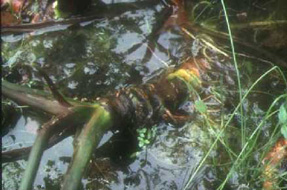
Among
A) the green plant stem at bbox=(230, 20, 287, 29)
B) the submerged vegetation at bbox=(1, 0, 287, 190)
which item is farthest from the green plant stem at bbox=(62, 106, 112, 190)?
the green plant stem at bbox=(230, 20, 287, 29)

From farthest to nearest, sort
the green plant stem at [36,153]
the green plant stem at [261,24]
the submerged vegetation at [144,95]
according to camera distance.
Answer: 1. the green plant stem at [261,24]
2. the submerged vegetation at [144,95]
3. the green plant stem at [36,153]

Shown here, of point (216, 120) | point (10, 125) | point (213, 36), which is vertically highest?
point (213, 36)

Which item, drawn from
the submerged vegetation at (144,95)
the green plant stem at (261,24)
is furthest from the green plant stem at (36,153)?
the green plant stem at (261,24)

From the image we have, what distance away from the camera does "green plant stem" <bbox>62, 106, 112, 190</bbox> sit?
1445 mm

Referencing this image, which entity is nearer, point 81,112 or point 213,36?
point 81,112

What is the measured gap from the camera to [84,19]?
7.28 feet

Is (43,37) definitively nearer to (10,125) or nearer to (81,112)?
(10,125)

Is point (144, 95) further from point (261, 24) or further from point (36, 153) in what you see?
point (261, 24)

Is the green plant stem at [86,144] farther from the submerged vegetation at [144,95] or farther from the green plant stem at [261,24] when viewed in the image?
the green plant stem at [261,24]

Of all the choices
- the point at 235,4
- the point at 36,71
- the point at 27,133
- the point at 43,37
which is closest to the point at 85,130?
the point at 27,133

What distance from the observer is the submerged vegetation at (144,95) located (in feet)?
5.39

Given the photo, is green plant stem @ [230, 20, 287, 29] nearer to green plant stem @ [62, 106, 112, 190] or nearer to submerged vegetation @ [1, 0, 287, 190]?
submerged vegetation @ [1, 0, 287, 190]

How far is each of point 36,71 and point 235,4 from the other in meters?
1.09

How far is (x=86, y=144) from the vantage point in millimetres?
1556
